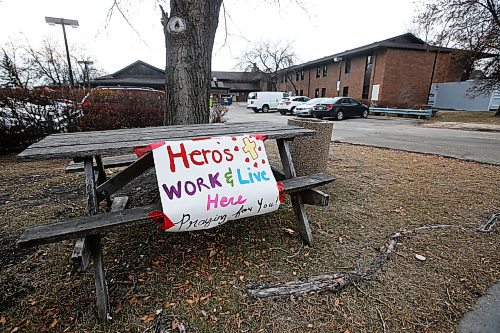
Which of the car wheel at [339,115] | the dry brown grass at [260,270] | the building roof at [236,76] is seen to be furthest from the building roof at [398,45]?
the building roof at [236,76]

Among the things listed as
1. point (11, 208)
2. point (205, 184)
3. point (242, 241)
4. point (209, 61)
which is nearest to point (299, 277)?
point (242, 241)

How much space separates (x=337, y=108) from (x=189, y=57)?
47.5 ft

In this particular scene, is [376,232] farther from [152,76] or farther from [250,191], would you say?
[152,76]

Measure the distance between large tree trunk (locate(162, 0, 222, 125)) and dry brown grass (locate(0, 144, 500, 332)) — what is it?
1.13 m

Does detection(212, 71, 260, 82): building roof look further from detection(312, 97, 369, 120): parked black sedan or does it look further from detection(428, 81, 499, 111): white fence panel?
detection(312, 97, 369, 120): parked black sedan

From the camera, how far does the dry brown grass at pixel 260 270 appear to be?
1576mm

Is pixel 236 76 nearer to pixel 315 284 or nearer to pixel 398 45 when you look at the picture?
pixel 398 45

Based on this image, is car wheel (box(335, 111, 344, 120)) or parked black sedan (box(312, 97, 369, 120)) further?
car wheel (box(335, 111, 344, 120))

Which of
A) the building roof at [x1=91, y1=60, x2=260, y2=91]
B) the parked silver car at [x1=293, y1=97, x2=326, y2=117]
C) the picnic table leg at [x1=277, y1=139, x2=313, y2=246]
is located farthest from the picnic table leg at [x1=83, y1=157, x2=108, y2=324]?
the building roof at [x1=91, y1=60, x2=260, y2=91]

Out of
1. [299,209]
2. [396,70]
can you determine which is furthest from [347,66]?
[299,209]

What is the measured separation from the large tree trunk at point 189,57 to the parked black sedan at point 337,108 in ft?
45.0

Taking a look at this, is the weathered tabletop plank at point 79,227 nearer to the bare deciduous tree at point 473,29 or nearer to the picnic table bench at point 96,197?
the picnic table bench at point 96,197

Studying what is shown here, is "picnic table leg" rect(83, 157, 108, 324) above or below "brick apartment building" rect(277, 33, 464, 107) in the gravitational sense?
below

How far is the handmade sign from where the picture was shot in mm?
1662
